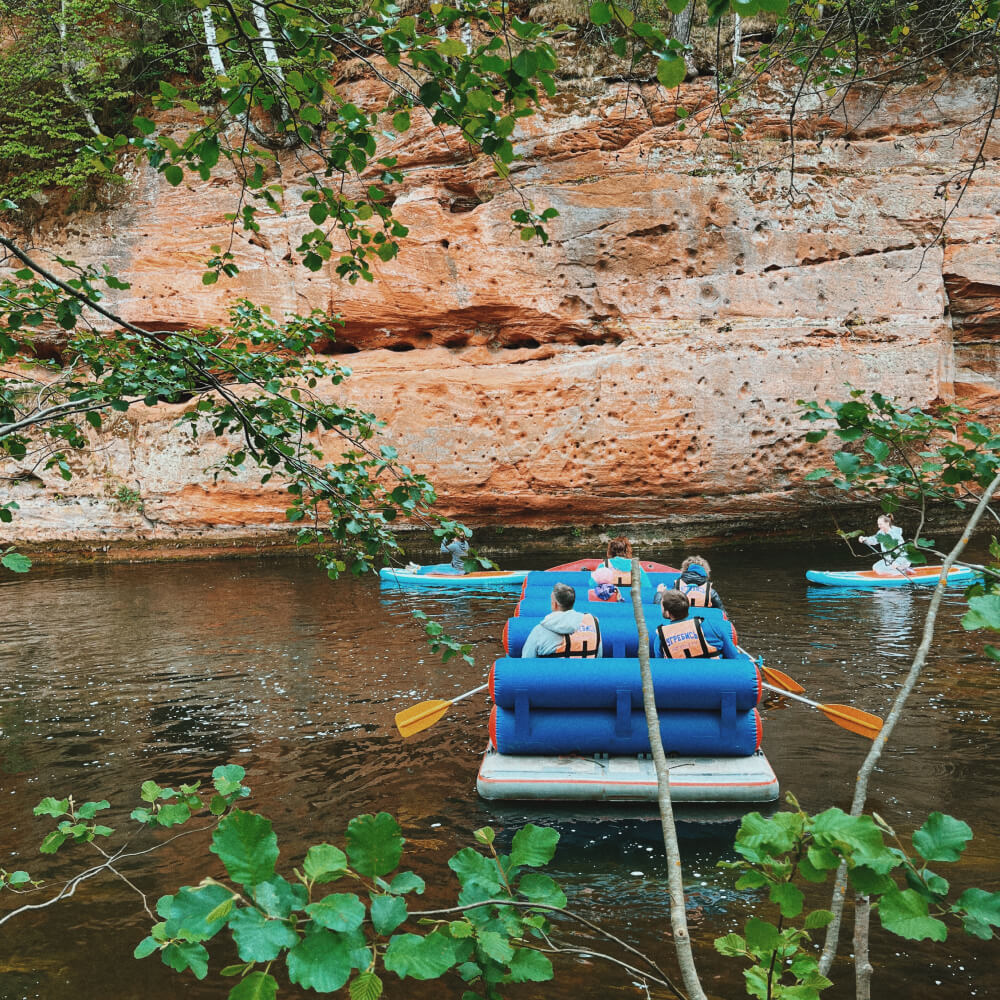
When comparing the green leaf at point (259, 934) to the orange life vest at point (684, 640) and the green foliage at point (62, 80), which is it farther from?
the green foliage at point (62, 80)

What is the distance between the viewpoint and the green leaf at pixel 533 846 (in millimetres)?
1336

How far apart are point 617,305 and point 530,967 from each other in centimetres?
1558

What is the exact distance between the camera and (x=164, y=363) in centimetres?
279

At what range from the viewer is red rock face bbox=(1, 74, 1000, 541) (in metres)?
15.3

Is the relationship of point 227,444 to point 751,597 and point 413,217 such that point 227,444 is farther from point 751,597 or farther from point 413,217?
point 751,597

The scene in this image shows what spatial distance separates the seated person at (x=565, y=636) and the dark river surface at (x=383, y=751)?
1.07 m

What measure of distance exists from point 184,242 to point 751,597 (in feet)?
43.8

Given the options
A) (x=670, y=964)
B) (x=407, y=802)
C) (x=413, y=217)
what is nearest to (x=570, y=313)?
(x=413, y=217)

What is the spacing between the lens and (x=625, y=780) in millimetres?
4965

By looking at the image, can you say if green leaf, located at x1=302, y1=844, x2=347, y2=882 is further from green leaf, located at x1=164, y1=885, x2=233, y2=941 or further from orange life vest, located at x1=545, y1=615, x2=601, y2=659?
orange life vest, located at x1=545, y1=615, x2=601, y2=659

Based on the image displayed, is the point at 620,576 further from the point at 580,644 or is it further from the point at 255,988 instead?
the point at 255,988

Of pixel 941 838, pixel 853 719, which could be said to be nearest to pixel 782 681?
pixel 853 719

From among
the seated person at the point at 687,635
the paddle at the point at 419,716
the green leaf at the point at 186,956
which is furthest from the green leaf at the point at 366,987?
the paddle at the point at 419,716

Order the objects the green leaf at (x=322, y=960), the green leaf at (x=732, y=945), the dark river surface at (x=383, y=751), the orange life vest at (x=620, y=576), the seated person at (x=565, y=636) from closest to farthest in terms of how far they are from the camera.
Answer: the green leaf at (x=322, y=960) → the green leaf at (x=732, y=945) → the dark river surface at (x=383, y=751) → the seated person at (x=565, y=636) → the orange life vest at (x=620, y=576)
